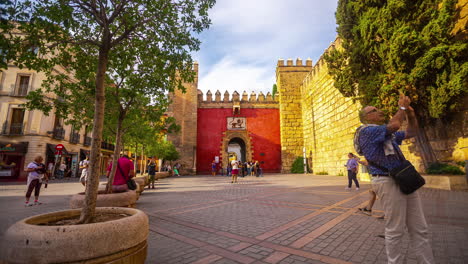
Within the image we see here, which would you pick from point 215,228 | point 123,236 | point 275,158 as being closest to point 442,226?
point 215,228

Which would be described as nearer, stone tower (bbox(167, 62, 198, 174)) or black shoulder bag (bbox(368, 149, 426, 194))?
black shoulder bag (bbox(368, 149, 426, 194))

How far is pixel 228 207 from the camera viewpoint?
5.62 m

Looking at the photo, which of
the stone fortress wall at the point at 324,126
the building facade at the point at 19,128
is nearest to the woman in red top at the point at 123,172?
the stone fortress wall at the point at 324,126

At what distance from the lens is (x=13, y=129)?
1661 centimetres

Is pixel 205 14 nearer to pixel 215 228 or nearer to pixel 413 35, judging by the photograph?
pixel 215 228

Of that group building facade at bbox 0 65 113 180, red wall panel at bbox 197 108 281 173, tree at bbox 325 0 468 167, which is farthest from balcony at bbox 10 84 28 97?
tree at bbox 325 0 468 167

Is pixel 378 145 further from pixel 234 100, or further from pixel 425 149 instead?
pixel 234 100

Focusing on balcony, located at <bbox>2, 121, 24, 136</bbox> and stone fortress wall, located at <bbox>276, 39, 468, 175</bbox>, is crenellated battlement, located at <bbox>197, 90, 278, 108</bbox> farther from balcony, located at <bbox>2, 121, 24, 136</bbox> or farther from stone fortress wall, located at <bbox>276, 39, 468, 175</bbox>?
balcony, located at <bbox>2, 121, 24, 136</bbox>

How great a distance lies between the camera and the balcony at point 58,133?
59.6 feet

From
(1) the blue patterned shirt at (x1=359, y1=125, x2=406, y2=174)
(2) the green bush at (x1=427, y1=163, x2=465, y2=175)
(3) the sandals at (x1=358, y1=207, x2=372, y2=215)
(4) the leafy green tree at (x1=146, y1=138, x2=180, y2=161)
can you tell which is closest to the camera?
(1) the blue patterned shirt at (x1=359, y1=125, x2=406, y2=174)

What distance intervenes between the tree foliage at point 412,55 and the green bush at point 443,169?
1629mm

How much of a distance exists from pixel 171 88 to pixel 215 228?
2808 millimetres

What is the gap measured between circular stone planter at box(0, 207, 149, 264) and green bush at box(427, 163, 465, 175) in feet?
30.8

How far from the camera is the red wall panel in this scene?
23.8 metres
